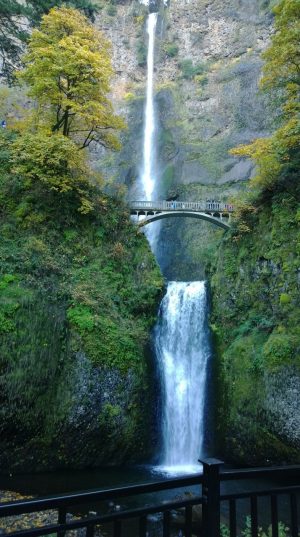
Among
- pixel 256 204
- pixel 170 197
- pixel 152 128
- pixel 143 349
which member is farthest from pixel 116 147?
pixel 152 128

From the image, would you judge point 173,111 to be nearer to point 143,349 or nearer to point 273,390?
point 143,349

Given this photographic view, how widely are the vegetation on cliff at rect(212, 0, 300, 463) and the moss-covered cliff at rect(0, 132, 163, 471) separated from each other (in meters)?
3.06

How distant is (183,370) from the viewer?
16.6 m

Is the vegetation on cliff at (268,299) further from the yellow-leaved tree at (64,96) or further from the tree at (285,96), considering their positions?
the yellow-leaved tree at (64,96)

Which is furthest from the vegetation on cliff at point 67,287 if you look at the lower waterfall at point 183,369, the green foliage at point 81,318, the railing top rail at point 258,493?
the railing top rail at point 258,493

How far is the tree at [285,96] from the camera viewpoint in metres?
14.5

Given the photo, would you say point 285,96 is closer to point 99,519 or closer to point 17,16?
point 17,16

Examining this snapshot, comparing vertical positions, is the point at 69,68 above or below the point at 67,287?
above

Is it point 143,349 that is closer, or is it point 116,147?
point 143,349

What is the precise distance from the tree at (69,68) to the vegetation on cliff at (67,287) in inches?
2.4

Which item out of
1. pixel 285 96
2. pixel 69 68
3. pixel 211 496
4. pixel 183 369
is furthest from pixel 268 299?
pixel 211 496

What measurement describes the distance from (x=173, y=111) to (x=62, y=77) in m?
21.2

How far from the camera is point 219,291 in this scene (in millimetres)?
17703

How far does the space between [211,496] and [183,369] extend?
14.0m
